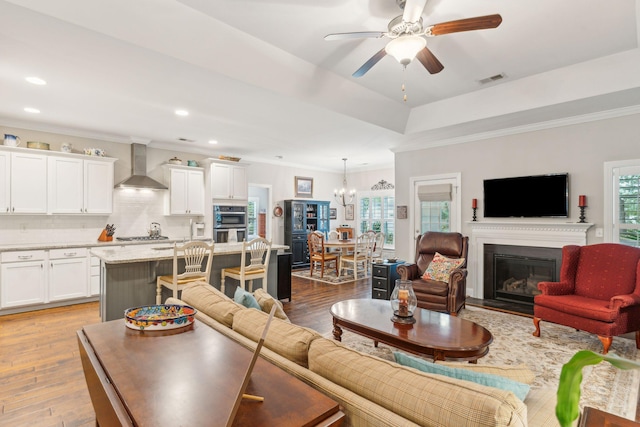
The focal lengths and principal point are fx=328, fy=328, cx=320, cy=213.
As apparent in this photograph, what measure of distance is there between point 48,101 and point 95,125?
100 cm

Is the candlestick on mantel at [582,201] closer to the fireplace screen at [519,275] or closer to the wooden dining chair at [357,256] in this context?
the fireplace screen at [519,275]

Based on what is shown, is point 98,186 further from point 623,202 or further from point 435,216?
point 623,202

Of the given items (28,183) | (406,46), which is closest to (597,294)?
(406,46)

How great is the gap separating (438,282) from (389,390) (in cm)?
355

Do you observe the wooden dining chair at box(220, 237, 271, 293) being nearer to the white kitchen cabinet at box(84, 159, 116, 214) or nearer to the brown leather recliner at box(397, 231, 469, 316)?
the brown leather recliner at box(397, 231, 469, 316)

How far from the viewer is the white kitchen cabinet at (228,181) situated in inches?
261

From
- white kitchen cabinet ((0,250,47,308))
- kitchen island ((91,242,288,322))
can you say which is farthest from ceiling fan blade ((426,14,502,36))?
white kitchen cabinet ((0,250,47,308))

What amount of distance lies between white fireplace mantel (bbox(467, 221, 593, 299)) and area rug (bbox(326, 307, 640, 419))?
2.74 feet

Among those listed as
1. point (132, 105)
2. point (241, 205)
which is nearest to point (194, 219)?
point (241, 205)

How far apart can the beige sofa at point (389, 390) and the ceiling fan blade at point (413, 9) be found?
2.16m

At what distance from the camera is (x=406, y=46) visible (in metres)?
2.40

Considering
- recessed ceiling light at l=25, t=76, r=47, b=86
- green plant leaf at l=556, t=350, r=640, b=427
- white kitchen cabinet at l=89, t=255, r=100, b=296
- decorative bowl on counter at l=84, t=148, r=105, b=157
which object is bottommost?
white kitchen cabinet at l=89, t=255, r=100, b=296

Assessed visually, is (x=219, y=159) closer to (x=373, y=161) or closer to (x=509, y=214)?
(x=373, y=161)

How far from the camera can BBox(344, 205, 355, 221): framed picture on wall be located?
9818mm
